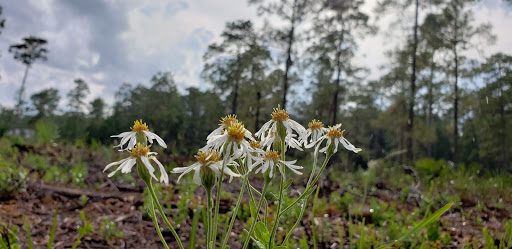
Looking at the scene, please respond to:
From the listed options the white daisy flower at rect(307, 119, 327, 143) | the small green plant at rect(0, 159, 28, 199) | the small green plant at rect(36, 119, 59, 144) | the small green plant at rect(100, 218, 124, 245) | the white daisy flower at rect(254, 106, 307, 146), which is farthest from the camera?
the small green plant at rect(36, 119, 59, 144)

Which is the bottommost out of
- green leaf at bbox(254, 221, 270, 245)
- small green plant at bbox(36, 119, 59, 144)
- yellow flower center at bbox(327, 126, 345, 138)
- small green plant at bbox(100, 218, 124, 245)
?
small green plant at bbox(100, 218, 124, 245)

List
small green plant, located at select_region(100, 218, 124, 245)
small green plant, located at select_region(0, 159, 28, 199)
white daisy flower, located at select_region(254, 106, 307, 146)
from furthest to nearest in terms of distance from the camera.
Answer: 1. small green plant, located at select_region(0, 159, 28, 199)
2. small green plant, located at select_region(100, 218, 124, 245)
3. white daisy flower, located at select_region(254, 106, 307, 146)

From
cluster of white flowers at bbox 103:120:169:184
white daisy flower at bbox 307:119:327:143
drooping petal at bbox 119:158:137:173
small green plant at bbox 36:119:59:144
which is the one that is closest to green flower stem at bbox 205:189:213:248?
cluster of white flowers at bbox 103:120:169:184

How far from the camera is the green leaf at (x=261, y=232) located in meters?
1.02

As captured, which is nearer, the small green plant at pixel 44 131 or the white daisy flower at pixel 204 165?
the white daisy flower at pixel 204 165

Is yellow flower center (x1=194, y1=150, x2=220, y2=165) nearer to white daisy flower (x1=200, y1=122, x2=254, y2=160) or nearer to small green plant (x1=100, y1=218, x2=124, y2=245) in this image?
white daisy flower (x1=200, y1=122, x2=254, y2=160)

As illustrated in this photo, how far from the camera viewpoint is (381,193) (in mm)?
4988

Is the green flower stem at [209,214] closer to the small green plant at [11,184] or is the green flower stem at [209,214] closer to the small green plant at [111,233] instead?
the small green plant at [111,233]

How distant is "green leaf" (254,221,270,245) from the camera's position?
40.1 inches

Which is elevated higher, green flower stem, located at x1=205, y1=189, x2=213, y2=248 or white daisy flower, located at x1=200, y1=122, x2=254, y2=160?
white daisy flower, located at x1=200, y1=122, x2=254, y2=160

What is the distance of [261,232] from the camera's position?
3.38 feet

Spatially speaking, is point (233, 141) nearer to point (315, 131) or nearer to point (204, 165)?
point (204, 165)

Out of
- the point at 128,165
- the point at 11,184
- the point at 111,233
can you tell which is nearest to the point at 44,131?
the point at 11,184

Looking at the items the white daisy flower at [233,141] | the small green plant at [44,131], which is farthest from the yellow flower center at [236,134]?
the small green plant at [44,131]
